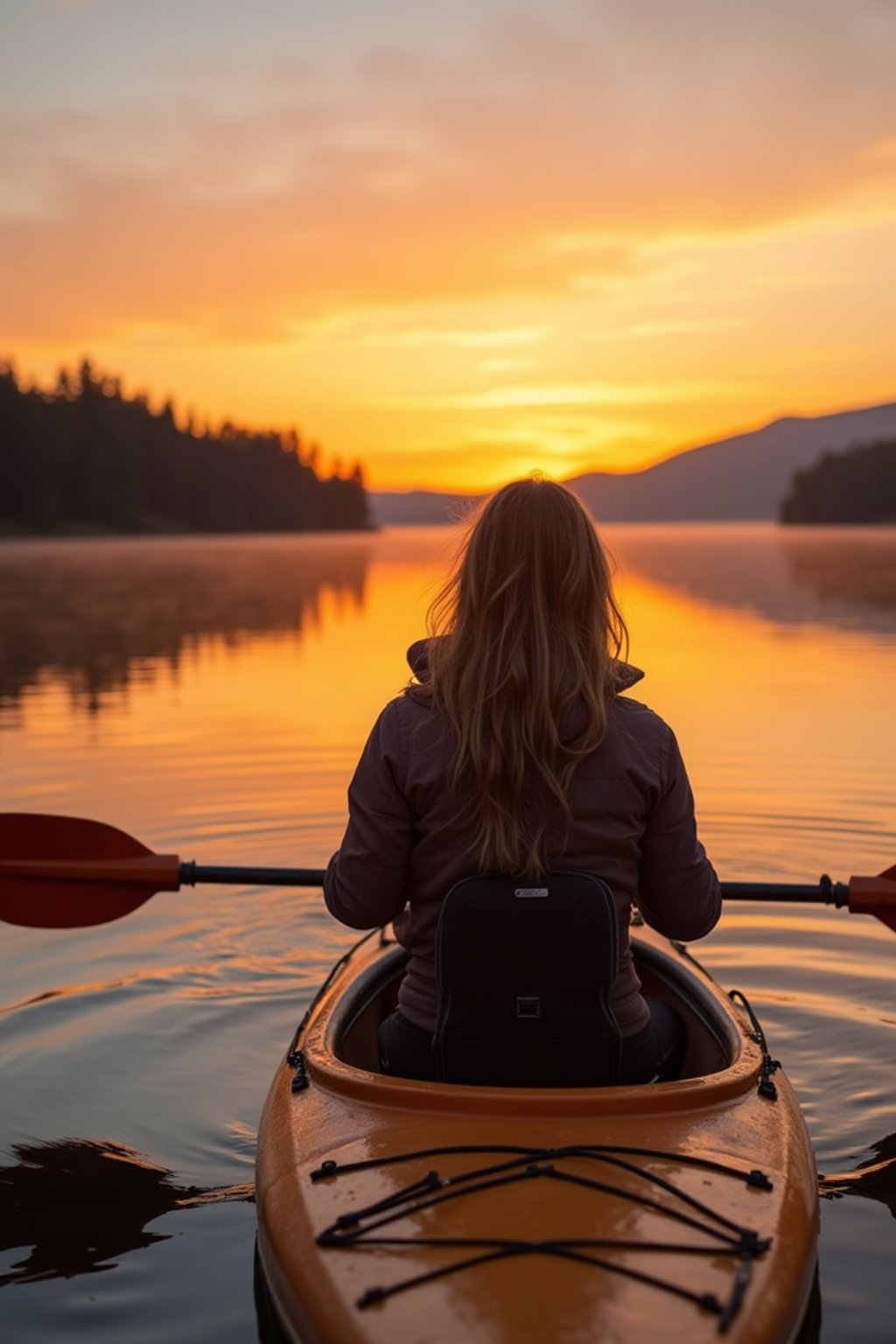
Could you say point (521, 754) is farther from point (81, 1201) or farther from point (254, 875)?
point (81, 1201)

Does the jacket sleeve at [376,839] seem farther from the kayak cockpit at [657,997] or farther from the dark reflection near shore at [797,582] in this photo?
the dark reflection near shore at [797,582]

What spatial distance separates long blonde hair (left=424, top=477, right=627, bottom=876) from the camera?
10.8 ft

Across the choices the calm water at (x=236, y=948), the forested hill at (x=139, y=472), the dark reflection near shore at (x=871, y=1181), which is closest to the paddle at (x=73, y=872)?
the calm water at (x=236, y=948)

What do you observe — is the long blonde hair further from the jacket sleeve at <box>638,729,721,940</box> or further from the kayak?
the kayak

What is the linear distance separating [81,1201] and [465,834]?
218cm

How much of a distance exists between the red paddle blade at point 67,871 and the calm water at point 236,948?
70cm

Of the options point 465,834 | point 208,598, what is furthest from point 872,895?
point 208,598

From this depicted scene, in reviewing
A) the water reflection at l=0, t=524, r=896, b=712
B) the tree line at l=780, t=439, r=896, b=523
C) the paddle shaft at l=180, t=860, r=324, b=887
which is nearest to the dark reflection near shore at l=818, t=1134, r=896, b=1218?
the paddle shaft at l=180, t=860, r=324, b=887

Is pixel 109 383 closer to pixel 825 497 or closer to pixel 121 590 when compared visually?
pixel 825 497

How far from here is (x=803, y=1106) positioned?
5.21 m

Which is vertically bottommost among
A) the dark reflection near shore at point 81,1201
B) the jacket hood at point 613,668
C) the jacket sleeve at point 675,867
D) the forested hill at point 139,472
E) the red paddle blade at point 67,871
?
the dark reflection near shore at point 81,1201

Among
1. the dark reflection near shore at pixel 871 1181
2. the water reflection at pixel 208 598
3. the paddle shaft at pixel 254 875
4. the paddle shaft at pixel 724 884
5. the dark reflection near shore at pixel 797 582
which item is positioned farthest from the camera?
the dark reflection near shore at pixel 797 582

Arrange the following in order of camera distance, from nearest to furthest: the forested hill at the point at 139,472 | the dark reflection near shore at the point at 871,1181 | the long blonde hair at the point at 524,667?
1. the long blonde hair at the point at 524,667
2. the dark reflection near shore at the point at 871,1181
3. the forested hill at the point at 139,472

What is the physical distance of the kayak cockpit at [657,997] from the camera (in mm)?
4348
